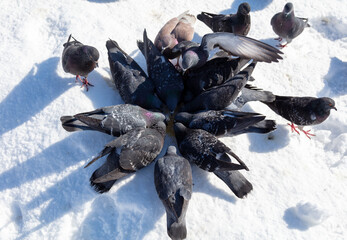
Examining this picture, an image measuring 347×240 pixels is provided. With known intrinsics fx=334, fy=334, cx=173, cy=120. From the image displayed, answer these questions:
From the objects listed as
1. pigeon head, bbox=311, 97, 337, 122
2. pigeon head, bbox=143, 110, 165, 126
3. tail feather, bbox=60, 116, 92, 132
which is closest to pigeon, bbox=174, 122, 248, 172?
pigeon head, bbox=143, 110, 165, 126

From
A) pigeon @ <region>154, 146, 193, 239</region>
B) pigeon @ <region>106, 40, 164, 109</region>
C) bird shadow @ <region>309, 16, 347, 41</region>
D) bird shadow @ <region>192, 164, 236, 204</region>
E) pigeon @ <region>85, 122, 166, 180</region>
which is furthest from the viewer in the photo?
bird shadow @ <region>309, 16, 347, 41</region>

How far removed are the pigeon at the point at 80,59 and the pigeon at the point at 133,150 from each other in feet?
3.07

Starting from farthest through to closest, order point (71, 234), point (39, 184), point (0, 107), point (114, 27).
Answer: point (114, 27)
point (0, 107)
point (39, 184)
point (71, 234)

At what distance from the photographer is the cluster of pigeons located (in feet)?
9.45

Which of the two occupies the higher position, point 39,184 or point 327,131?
point 39,184

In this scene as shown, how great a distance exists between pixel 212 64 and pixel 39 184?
2093 mm

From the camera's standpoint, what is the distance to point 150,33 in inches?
168

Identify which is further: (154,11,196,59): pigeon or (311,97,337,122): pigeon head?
(154,11,196,59): pigeon

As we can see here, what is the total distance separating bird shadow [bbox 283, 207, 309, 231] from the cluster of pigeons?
418 mm

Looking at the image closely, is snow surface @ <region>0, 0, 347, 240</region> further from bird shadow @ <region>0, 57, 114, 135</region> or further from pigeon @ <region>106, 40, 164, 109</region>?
pigeon @ <region>106, 40, 164, 109</region>

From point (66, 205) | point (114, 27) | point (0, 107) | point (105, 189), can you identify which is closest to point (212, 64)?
point (114, 27)

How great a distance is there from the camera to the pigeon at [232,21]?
413cm

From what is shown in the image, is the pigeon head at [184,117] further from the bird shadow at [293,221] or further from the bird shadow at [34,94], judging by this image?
the bird shadow at [293,221]

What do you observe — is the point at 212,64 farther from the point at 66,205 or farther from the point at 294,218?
the point at 66,205
